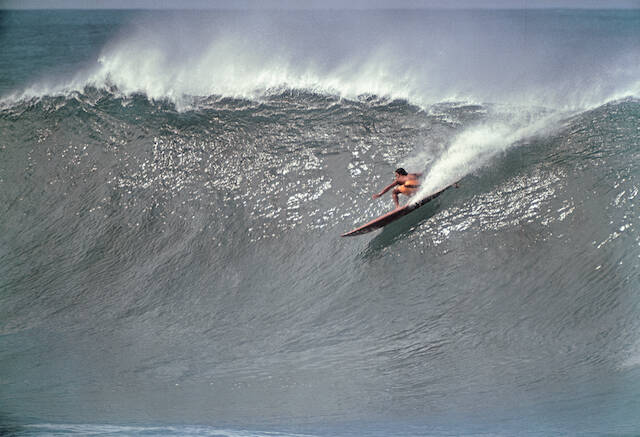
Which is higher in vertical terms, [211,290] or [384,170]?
[384,170]

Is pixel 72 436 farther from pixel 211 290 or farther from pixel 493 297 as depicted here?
pixel 493 297

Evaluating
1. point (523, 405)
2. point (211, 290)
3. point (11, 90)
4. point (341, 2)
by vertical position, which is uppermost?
point (341, 2)

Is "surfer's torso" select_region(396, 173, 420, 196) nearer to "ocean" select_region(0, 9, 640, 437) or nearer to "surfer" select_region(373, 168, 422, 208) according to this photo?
"surfer" select_region(373, 168, 422, 208)

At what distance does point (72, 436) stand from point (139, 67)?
22.6ft

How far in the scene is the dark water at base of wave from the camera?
4562 millimetres

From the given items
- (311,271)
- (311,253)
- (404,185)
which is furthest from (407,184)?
(311,271)

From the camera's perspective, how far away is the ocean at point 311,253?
4.58 meters

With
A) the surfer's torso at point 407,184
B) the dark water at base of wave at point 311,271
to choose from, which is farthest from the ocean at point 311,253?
the surfer's torso at point 407,184

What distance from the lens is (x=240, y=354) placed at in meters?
5.20

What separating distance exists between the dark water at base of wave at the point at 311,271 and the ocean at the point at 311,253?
0.08 ft

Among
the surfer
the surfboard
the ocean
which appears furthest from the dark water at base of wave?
the surfer

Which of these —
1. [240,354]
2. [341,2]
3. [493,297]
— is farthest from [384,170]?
[341,2]

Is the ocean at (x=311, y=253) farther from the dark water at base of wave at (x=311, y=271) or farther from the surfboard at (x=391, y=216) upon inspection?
the surfboard at (x=391, y=216)

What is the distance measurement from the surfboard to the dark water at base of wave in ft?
0.54
